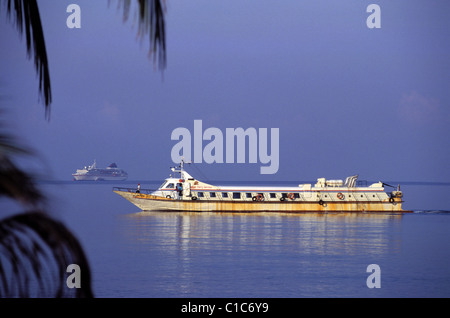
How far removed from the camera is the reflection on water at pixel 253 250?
2728 centimetres

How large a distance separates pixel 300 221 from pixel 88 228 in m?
19.9

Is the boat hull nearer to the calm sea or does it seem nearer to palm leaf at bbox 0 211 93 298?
the calm sea

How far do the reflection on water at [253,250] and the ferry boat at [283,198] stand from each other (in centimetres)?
149

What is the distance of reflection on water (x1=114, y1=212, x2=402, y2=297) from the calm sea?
5 centimetres

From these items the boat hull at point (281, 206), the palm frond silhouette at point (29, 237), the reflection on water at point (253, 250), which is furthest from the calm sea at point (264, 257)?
the palm frond silhouette at point (29, 237)

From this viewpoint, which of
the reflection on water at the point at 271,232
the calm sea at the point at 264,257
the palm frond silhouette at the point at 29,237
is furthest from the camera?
the reflection on water at the point at 271,232

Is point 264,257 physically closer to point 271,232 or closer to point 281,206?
point 271,232

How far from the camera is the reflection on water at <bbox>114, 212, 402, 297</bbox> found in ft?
89.5

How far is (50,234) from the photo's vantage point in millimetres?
2133

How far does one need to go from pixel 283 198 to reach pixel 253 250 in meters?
17.0

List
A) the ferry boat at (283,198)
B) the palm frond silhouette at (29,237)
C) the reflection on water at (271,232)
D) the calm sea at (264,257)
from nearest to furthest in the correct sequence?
1. the palm frond silhouette at (29,237)
2. the calm sea at (264,257)
3. the reflection on water at (271,232)
4. the ferry boat at (283,198)

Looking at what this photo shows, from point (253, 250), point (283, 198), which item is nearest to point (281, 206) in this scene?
point (283, 198)

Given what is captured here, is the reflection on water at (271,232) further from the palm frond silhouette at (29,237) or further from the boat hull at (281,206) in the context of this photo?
the palm frond silhouette at (29,237)

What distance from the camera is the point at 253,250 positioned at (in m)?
37.5
